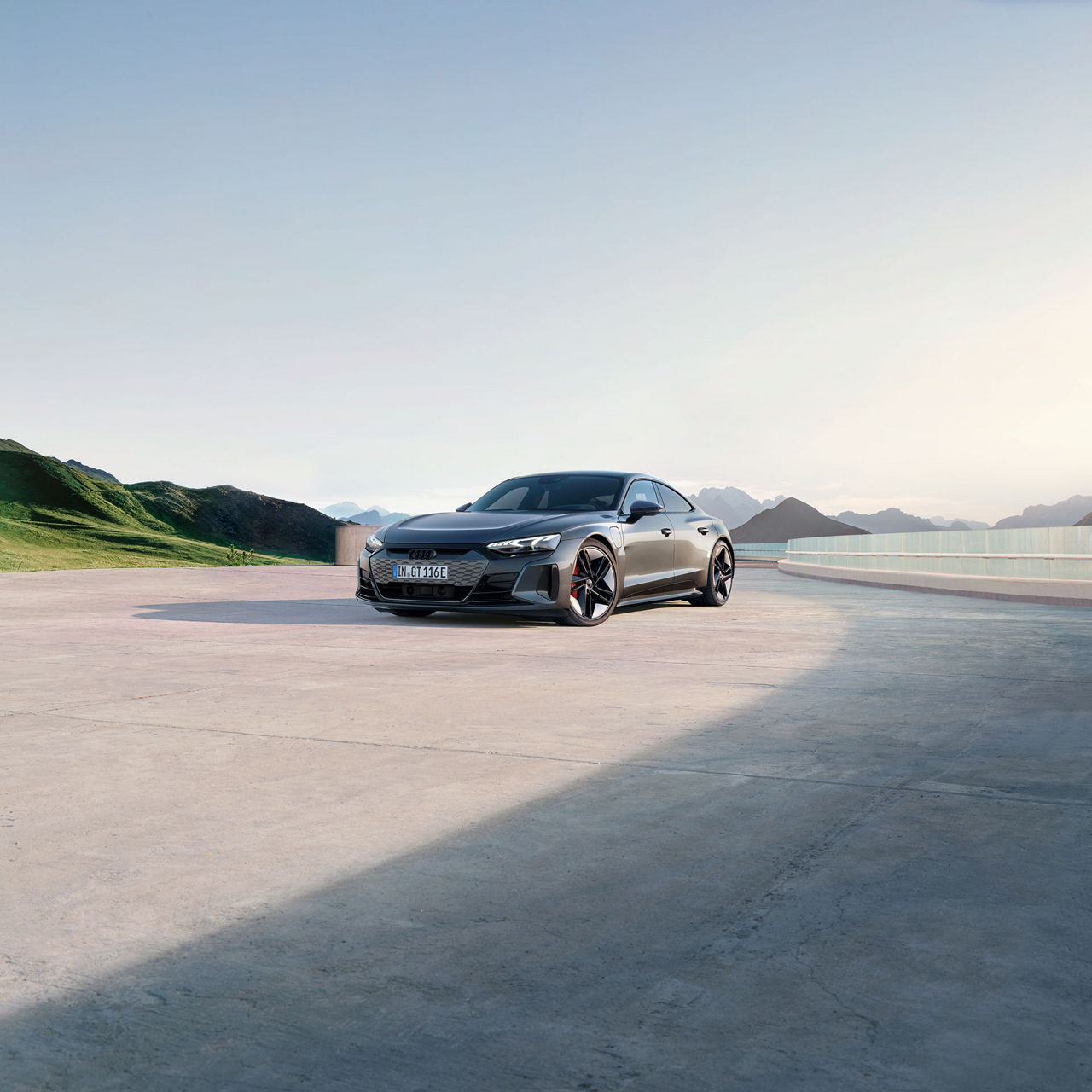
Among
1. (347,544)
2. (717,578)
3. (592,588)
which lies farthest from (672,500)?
(347,544)

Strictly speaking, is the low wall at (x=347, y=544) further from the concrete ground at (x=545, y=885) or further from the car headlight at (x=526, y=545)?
the concrete ground at (x=545, y=885)

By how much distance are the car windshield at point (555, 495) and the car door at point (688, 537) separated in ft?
2.49

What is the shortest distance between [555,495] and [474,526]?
61.7 inches

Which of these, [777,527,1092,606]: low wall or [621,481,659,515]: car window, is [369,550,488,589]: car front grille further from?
[777,527,1092,606]: low wall

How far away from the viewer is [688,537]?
38.1 ft

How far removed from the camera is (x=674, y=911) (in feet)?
8.50

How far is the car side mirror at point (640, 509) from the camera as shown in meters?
10.6

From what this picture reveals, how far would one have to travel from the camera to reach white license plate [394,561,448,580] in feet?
31.5

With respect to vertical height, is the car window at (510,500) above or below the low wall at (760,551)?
above

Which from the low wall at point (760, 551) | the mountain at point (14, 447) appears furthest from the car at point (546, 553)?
the mountain at point (14, 447)

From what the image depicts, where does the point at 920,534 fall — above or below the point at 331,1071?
above

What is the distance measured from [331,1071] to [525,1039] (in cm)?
34

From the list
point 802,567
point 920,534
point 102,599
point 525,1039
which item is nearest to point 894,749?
point 525,1039

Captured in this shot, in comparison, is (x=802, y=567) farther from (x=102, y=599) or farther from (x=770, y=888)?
(x=770, y=888)
